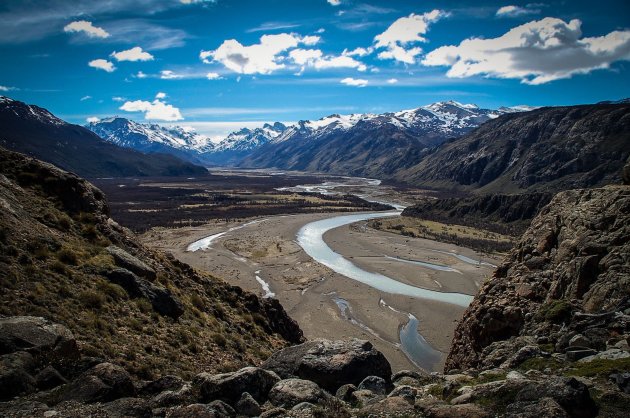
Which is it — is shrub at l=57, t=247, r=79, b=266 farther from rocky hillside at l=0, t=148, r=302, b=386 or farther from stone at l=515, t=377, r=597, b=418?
stone at l=515, t=377, r=597, b=418

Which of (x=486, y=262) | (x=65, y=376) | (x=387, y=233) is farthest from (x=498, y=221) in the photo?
(x=65, y=376)

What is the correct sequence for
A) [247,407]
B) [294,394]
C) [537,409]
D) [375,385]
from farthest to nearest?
1. [375,385]
2. [294,394]
3. [247,407]
4. [537,409]

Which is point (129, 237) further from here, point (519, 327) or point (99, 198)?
point (519, 327)

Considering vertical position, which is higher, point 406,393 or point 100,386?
point 100,386

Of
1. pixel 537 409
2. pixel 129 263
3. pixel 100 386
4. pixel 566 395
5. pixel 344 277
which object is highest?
pixel 129 263

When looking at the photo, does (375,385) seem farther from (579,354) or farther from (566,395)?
(579,354)

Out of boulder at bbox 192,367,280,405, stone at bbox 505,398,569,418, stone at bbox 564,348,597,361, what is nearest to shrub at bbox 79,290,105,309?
boulder at bbox 192,367,280,405

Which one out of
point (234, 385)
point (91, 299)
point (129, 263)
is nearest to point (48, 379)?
point (234, 385)
